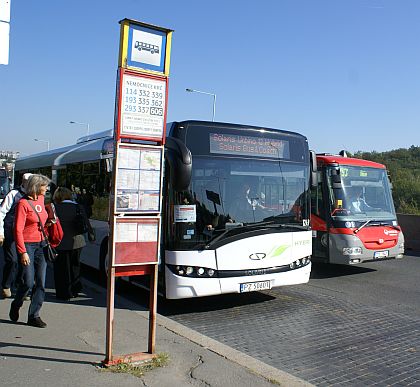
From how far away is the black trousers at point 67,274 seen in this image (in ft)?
24.6

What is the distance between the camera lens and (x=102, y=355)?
16.0 feet

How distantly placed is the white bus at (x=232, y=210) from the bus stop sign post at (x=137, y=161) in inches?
57.7

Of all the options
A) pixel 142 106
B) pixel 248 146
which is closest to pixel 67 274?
pixel 248 146

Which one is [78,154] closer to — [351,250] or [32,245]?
[32,245]

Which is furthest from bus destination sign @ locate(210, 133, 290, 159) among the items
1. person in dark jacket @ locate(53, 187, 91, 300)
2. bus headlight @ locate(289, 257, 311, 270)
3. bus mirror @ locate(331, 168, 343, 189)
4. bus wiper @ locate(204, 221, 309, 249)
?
bus mirror @ locate(331, 168, 343, 189)

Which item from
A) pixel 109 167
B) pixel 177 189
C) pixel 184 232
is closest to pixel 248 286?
pixel 184 232

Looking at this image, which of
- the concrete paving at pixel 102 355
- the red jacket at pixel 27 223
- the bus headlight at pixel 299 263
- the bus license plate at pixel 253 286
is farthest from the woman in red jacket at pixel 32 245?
the bus headlight at pixel 299 263

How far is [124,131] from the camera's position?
14.9 ft

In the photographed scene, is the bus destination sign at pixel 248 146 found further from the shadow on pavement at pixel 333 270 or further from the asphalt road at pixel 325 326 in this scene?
the shadow on pavement at pixel 333 270

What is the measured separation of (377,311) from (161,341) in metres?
3.88

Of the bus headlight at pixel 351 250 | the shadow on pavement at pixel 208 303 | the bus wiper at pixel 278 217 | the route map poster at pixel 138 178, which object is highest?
the route map poster at pixel 138 178

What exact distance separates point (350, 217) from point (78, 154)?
6174 mm

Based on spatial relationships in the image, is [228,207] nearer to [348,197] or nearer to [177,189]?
[177,189]

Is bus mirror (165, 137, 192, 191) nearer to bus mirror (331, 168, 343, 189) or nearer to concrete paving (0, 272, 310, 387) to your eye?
concrete paving (0, 272, 310, 387)
